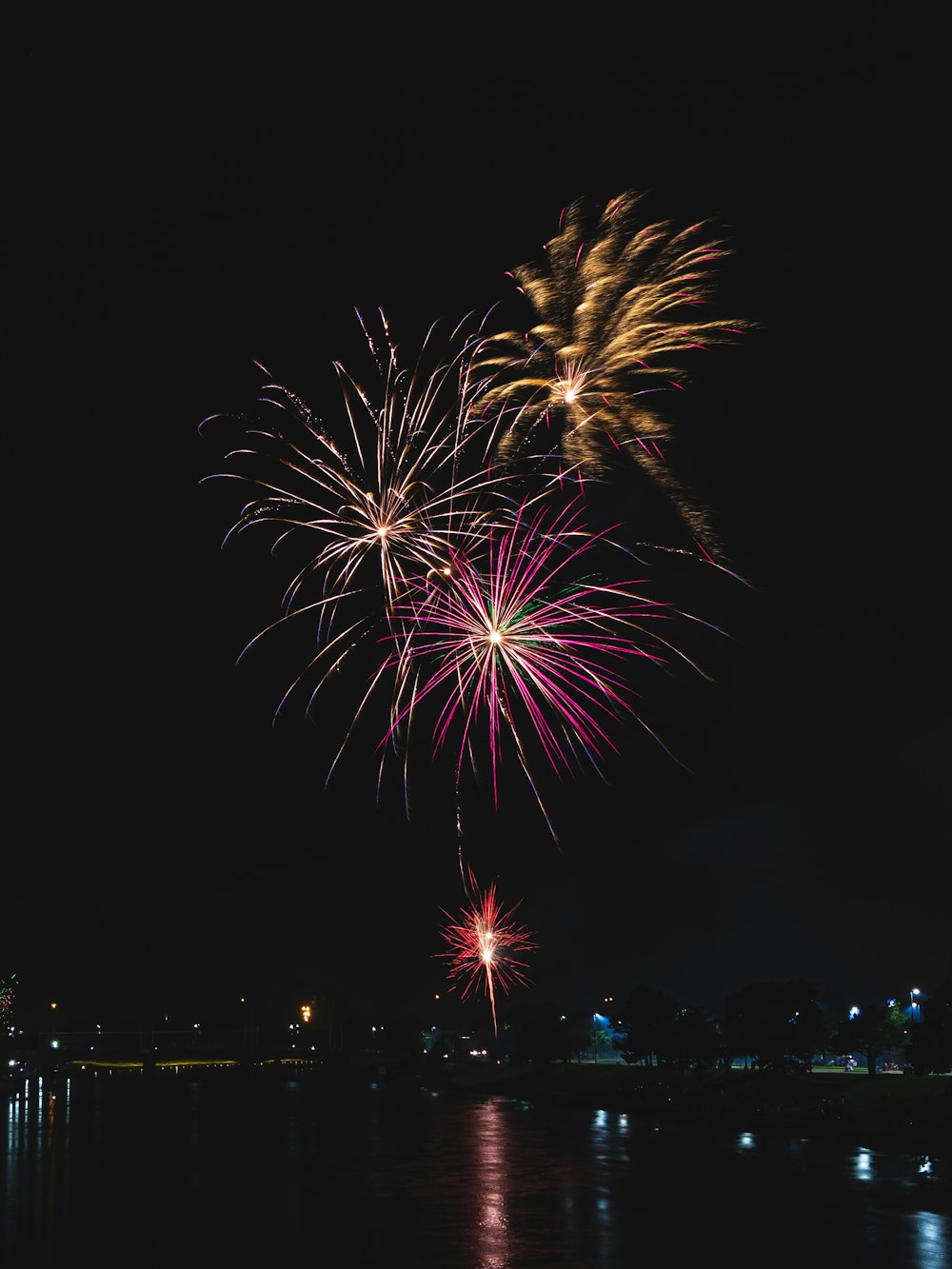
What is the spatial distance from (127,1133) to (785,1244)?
133ft

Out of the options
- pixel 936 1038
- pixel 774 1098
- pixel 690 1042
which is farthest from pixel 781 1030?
pixel 936 1038

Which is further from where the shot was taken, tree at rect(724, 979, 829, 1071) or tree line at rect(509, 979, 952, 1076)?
A: tree at rect(724, 979, 829, 1071)

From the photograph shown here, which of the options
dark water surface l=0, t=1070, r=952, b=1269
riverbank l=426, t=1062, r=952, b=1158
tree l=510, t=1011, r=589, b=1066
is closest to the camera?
dark water surface l=0, t=1070, r=952, b=1269

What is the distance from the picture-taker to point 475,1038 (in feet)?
597

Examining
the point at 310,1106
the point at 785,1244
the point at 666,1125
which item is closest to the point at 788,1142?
the point at 666,1125

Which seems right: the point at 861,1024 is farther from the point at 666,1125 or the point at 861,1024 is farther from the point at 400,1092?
the point at 400,1092

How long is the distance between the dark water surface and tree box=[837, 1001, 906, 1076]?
3111 centimetres

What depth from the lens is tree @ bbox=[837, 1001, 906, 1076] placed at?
8525 centimetres

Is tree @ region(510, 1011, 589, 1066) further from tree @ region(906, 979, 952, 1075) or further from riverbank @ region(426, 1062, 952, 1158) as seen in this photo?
tree @ region(906, 979, 952, 1075)

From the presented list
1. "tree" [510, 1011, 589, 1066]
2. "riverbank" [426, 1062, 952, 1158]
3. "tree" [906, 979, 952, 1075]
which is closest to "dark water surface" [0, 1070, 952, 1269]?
"riverbank" [426, 1062, 952, 1158]

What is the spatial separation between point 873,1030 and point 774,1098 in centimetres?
2128

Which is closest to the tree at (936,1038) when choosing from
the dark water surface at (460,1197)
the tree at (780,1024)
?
the dark water surface at (460,1197)

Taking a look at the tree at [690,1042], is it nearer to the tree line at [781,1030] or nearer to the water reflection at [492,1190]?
the tree line at [781,1030]

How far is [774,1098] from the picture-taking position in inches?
2653
